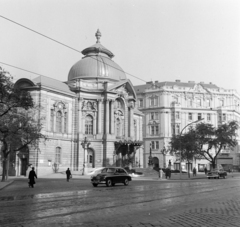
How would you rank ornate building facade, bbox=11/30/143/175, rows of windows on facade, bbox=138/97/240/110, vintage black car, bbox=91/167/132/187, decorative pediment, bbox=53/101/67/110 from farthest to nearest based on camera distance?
rows of windows on facade, bbox=138/97/240/110 < decorative pediment, bbox=53/101/67/110 < ornate building facade, bbox=11/30/143/175 < vintage black car, bbox=91/167/132/187

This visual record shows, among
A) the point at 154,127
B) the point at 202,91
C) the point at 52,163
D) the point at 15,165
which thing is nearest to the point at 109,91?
the point at 52,163

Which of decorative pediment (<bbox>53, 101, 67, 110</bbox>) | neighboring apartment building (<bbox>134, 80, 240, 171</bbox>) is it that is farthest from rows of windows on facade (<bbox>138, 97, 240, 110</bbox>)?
decorative pediment (<bbox>53, 101, 67, 110</bbox>)

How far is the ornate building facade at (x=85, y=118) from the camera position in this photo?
5491 cm

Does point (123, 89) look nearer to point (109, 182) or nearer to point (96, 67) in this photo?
point (96, 67)

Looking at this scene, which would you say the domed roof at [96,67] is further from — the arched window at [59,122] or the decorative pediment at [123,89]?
the arched window at [59,122]

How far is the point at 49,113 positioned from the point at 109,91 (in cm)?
1163

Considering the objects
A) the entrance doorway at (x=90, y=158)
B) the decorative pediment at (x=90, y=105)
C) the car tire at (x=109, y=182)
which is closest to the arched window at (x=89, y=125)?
the decorative pediment at (x=90, y=105)

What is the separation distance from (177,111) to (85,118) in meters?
32.7

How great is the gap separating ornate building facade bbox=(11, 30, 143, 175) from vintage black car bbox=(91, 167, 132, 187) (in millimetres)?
23378

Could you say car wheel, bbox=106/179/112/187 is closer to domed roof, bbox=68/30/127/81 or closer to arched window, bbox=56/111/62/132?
arched window, bbox=56/111/62/132

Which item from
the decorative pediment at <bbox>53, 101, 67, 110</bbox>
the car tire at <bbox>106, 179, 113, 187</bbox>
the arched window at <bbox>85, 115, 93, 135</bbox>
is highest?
the decorative pediment at <bbox>53, 101, 67, 110</bbox>

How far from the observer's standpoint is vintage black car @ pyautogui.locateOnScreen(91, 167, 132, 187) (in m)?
30.1

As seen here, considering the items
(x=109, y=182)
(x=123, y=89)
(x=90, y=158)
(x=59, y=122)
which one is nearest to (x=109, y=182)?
(x=109, y=182)

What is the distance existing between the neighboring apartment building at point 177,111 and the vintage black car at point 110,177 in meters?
55.2
